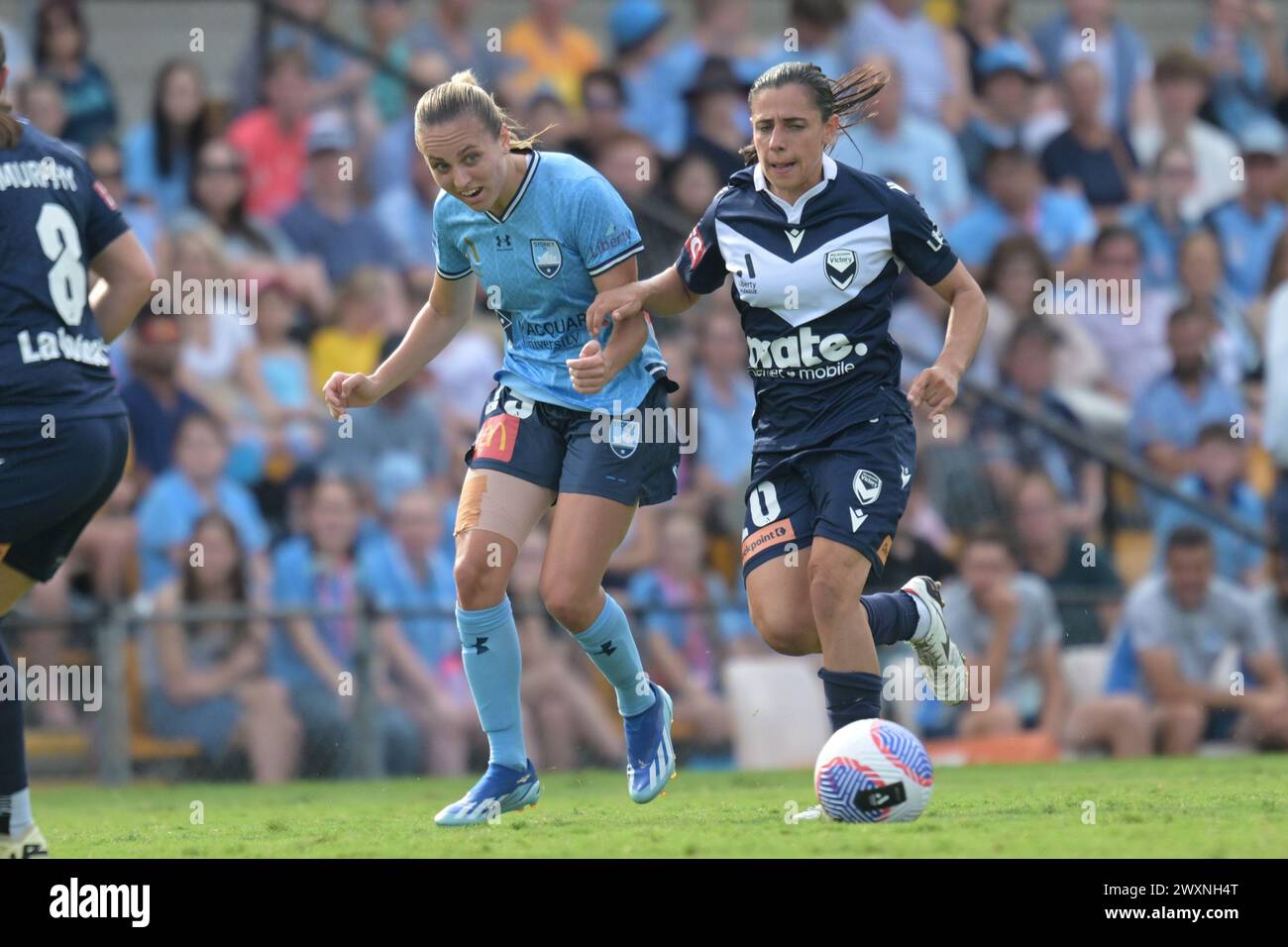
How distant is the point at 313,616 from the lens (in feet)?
36.9

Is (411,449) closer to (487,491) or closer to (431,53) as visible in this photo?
(431,53)

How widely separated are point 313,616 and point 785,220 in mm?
5040

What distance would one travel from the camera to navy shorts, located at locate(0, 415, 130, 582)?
612 cm

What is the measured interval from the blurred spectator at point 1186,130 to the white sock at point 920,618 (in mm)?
9554

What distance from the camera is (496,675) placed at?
721cm

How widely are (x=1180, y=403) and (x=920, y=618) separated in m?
6.90

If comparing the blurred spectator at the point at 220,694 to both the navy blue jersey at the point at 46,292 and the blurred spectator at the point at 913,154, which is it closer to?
the navy blue jersey at the point at 46,292

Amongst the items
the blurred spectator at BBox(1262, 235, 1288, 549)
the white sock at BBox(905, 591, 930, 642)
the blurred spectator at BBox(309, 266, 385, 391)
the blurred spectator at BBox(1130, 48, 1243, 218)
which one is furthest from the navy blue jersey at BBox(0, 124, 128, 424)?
the blurred spectator at BBox(1130, 48, 1243, 218)

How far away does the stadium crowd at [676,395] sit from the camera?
11422mm

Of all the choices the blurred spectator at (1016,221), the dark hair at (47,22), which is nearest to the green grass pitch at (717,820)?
the blurred spectator at (1016,221)

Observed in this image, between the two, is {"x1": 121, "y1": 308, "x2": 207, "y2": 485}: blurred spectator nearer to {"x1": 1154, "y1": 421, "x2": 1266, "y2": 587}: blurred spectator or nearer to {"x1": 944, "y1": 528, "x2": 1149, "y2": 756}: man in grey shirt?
{"x1": 944, "y1": 528, "x2": 1149, "y2": 756}: man in grey shirt

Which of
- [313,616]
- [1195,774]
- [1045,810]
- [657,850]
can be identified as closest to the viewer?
[657,850]

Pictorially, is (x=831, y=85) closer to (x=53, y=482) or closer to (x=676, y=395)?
(x=53, y=482)
